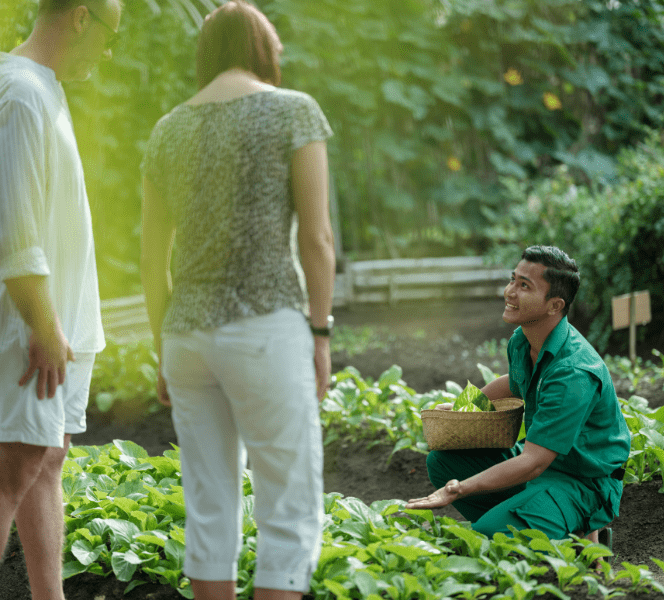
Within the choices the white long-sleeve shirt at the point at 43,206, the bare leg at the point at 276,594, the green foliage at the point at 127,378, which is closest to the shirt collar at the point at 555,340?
the bare leg at the point at 276,594

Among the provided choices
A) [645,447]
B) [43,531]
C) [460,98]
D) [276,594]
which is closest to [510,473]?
[276,594]

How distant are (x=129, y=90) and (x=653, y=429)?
5629mm

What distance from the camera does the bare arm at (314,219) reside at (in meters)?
1.51

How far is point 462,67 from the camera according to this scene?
914 centimetres

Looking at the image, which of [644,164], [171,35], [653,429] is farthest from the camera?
[171,35]

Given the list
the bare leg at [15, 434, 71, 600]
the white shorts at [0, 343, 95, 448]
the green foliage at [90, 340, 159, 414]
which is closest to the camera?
the white shorts at [0, 343, 95, 448]

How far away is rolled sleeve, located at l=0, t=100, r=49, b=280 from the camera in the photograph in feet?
5.52

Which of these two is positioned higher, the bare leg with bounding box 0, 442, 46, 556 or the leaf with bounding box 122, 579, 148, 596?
the bare leg with bounding box 0, 442, 46, 556

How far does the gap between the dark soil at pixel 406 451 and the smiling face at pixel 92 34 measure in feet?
5.14

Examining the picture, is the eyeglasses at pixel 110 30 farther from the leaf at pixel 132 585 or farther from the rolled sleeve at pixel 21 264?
the leaf at pixel 132 585

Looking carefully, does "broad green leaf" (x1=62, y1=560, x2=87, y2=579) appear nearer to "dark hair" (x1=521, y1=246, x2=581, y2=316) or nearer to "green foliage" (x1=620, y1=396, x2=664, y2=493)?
"dark hair" (x1=521, y1=246, x2=581, y2=316)

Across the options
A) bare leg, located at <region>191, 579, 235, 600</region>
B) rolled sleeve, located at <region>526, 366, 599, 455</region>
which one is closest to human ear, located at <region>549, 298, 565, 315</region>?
rolled sleeve, located at <region>526, 366, 599, 455</region>

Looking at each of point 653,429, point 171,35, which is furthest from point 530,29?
point 653,429

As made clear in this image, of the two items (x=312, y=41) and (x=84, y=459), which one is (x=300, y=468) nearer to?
(x=84, y=459)
